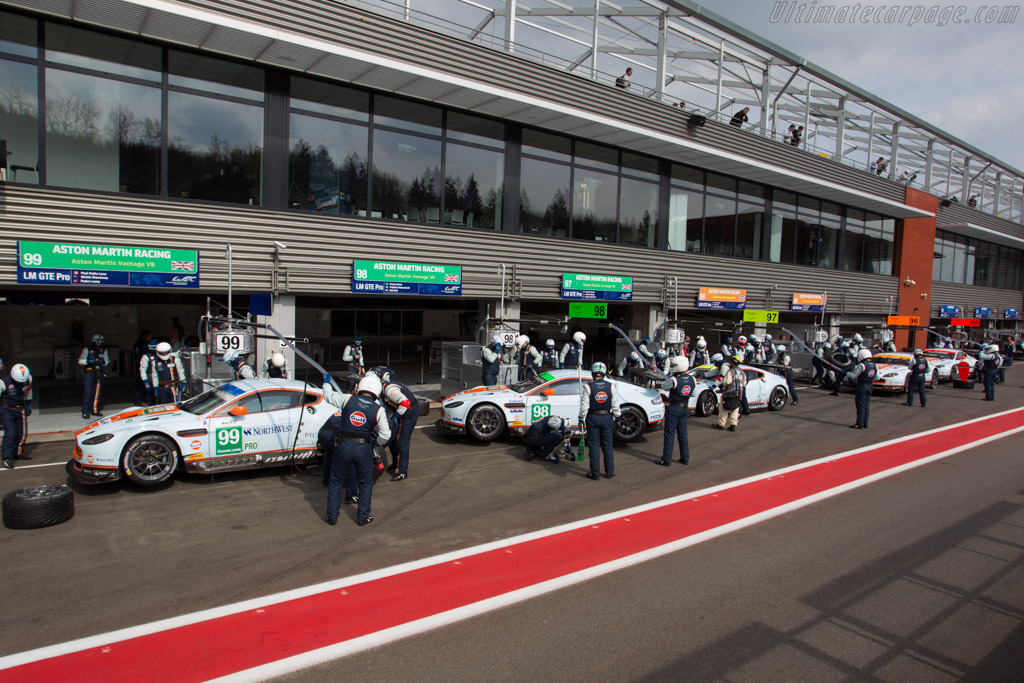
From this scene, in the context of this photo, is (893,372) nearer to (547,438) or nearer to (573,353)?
(573,353)

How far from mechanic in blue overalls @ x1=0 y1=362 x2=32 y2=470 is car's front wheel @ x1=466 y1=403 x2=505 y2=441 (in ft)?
22.7

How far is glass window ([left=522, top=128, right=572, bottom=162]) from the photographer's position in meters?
18.6

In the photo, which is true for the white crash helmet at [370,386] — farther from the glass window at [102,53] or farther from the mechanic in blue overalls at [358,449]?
the glass window at [102,53]

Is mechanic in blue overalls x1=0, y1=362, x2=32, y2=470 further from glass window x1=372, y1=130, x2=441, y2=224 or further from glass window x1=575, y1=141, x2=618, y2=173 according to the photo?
glass window x1=575, y1=141, x2=618, y2=173

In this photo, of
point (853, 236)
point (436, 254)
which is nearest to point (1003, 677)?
point (436, 254)

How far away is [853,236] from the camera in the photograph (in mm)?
30594

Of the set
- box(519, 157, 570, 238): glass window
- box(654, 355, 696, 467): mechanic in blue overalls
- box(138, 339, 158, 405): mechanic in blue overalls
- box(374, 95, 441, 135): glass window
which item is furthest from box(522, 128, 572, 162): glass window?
box(138, 339, 158, 405): mechanic in blue overalls

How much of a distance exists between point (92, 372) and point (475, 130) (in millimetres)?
11350

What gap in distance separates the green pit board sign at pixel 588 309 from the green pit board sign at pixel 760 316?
23.1ft

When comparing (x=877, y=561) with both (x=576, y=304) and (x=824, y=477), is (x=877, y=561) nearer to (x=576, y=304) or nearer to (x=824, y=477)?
(x=824, y=477)

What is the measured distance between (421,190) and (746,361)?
39.5 feet

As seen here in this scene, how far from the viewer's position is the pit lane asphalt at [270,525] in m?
5.27

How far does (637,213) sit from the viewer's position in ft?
70.8

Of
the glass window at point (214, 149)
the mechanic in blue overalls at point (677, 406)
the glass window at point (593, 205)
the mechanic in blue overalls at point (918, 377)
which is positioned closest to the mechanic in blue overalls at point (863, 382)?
the mechanic in blue overalls at point (918, 377)
